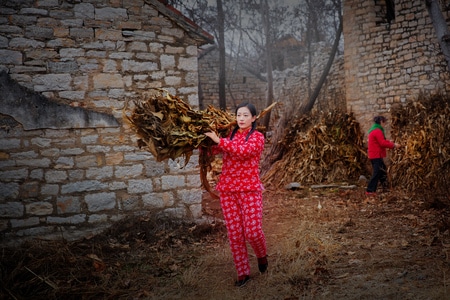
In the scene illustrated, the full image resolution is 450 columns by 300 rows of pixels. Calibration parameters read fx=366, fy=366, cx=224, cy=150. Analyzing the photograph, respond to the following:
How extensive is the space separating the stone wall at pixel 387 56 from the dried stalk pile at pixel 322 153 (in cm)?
94

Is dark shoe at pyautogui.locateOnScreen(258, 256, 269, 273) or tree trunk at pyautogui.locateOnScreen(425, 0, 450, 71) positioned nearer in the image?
dark shoe at pyautogui.locateOnScreen(258, 256, 269, 273)

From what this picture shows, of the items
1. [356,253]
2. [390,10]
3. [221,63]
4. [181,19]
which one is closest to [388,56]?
[390,10]

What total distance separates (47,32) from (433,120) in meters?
7.80

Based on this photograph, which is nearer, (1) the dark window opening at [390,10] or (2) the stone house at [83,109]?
(2) the stone house at [83,109]

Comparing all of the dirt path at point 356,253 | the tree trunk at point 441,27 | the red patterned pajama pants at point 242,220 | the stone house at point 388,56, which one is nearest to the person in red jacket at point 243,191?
the red patterned pajama pants at point 242,220

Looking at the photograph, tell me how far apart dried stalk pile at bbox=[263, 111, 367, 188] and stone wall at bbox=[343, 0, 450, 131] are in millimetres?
941

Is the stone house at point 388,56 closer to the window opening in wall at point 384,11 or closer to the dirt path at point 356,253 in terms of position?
the window opening in wall at point 384,11

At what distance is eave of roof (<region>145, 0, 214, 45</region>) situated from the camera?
556cm

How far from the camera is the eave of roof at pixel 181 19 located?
5559 millimetres

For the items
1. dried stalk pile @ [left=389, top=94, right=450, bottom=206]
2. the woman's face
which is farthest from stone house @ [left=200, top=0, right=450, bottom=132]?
the woman's face

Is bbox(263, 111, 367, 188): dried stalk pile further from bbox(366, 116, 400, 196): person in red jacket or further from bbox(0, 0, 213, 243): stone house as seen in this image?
bbox(0, 0, 213, 243): stone house

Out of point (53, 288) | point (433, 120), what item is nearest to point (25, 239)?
point (53, 288)

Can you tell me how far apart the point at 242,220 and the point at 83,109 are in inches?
121

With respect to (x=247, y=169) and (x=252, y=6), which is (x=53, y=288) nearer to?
(x=247, y=169)
